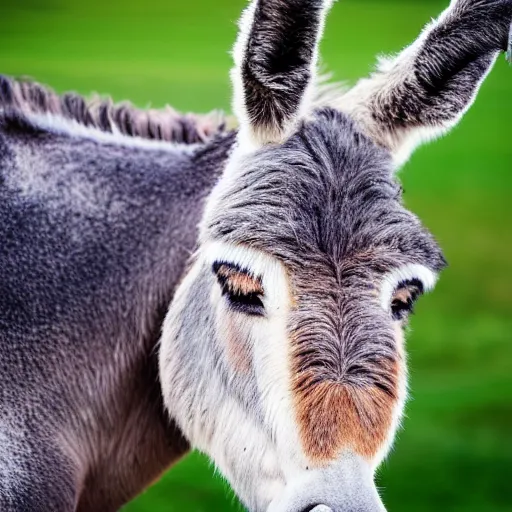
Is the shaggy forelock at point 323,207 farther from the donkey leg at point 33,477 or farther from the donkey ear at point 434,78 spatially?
the donkey leg at point 33,477

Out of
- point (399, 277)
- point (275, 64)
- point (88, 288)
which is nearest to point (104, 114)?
point (88, 288)

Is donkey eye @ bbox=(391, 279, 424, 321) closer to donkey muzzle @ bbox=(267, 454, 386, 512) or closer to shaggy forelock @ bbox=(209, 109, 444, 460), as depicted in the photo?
shaggy forelock @ bbox=(209, 109, 444, 460)

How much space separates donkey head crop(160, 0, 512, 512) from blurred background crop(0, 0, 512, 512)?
2650 millimetres

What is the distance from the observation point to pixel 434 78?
8.95 feet

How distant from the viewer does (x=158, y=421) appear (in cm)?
305

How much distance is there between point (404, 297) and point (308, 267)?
0.91 feet

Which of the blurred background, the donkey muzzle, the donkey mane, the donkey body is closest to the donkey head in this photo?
the donkey muzzle

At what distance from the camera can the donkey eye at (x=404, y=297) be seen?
246cm

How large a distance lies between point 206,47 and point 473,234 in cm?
309

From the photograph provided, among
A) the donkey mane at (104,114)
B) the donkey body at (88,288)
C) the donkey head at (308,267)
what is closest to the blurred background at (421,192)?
the donkey body at (88,288)

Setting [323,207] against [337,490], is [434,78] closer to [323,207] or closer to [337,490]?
[323,207]

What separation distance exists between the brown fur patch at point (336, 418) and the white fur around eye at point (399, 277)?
247 millimetres

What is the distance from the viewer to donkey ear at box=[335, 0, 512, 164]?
2.70m

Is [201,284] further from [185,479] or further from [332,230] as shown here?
[185,479]
